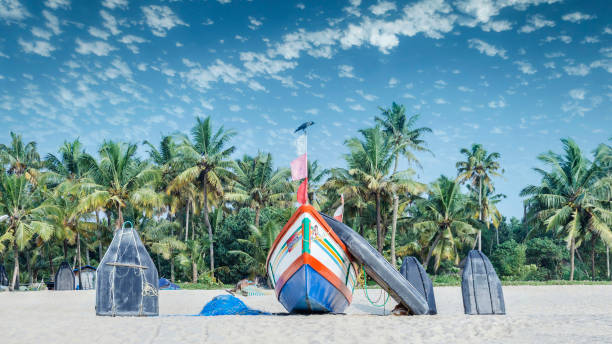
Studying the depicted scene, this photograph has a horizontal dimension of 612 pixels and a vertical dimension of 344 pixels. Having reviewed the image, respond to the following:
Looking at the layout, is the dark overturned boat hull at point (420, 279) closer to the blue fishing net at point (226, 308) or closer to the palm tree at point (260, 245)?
the blue fishing net at point (226, 308)

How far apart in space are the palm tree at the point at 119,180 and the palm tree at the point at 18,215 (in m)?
2.65

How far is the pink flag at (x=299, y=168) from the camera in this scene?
32.1 feet

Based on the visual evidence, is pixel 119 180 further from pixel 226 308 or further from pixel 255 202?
pixel 226 308

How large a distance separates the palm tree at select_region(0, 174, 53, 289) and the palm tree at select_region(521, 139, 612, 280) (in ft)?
89.1

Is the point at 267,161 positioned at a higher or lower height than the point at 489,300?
higher

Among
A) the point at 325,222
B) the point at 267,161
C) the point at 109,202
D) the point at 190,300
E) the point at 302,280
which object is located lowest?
the point at 190,300

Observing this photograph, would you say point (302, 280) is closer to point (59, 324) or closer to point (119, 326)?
point (119, 326)

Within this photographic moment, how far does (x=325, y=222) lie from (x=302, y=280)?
134 centimetres

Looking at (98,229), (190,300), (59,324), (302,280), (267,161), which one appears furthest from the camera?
(267,161)

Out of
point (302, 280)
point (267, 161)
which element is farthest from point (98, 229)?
point (302, 280)

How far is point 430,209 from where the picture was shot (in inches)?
1049

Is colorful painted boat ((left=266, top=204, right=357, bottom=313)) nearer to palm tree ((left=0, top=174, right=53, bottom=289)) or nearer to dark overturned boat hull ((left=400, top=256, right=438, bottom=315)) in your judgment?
dark overturned boat hull ((left=400, top=256, right=438, bottom=315))

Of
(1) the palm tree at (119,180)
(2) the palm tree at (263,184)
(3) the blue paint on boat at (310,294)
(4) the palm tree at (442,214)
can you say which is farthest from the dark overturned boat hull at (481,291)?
(2) the palm tree at (263,184)

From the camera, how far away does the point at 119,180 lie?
76.8ft
